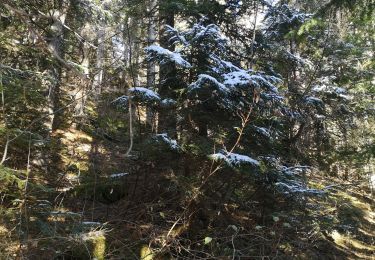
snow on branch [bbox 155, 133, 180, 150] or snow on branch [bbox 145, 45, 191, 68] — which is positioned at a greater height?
snow on branch [bbox 145, 45, 191, 68]

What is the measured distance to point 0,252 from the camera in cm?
431

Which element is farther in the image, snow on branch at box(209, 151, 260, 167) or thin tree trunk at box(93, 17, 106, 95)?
snow on branch at box(209, 151, 260, 167)

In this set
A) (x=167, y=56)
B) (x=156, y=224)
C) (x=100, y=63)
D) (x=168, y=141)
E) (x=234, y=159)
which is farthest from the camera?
(x=100, y=63)

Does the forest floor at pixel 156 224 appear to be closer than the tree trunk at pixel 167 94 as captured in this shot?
Yes

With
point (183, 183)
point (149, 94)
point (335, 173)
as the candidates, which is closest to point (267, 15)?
point (149, 94)

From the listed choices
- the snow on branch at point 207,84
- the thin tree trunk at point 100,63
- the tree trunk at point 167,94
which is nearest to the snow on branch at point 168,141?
the tree trunk at point 167,94

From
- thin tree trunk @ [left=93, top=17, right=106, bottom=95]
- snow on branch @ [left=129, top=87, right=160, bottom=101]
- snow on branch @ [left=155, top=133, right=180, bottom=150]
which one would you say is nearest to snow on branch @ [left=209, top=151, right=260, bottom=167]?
snow on branch @ [left=155, top=133, right=180, bottom=150]

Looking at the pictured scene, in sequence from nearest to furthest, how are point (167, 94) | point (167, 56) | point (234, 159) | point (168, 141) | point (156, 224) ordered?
1. point (234, 159)
2. point (168, 141)
3. point (156, 224)
4. point (167, 56)
5. point (167, 94)

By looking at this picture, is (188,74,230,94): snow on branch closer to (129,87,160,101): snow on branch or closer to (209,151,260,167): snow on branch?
(129,87,160,101): snow on branch

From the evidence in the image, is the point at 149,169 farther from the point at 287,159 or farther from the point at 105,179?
the point at 287,159

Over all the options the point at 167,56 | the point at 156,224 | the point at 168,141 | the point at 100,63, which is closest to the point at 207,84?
the point at 167,56

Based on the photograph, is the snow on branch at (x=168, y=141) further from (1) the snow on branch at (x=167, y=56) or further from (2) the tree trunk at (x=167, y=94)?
(1) the snow on branch at (x=167, y=56)

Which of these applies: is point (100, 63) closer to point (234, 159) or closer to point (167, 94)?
point (167, 94)

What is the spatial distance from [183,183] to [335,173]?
16375 millimetres
